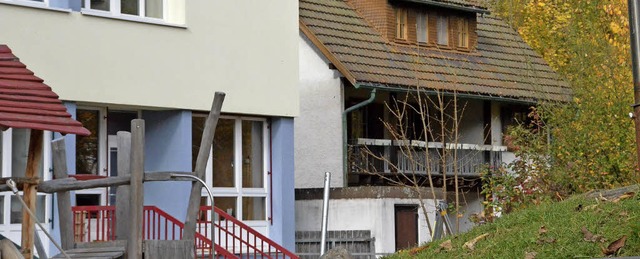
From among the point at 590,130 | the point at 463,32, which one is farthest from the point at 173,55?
the point at 463,32

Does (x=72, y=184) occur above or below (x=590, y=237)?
above

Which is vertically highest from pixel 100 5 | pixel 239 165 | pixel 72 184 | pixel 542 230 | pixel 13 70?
pixel 100 5

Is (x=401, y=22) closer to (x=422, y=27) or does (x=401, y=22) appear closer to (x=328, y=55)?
(x=422, y=27)

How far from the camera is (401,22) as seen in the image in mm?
32312

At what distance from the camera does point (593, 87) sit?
84.6 feet

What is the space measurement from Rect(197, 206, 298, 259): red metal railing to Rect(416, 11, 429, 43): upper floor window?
10.5 metres

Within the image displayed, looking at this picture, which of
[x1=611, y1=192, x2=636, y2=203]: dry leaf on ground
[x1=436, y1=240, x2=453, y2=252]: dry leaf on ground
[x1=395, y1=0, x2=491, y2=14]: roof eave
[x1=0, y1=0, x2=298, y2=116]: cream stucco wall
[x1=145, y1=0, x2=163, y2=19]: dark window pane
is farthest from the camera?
[x1=395, y1=0, x2=491, y2=14]: roof eave

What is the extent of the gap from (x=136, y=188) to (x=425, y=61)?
17.7 meters

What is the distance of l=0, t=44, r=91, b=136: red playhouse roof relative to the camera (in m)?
14.4

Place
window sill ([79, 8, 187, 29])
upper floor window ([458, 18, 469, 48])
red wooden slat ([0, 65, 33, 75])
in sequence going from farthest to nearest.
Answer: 1. upper floor window ([458, 18, 469, 48])
2. window sill ([79, 8, 187, 29])
3. red wooden slat ([0, 65, 33, 75])

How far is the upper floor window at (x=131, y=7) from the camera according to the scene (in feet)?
71.9

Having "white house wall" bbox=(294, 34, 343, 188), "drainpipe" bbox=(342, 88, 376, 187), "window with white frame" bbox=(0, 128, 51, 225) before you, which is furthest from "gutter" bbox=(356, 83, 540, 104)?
"window with white frame" bbox=(0, 128, 51, 225)

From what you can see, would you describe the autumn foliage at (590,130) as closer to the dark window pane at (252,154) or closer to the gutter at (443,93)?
the gutter at (443,93)

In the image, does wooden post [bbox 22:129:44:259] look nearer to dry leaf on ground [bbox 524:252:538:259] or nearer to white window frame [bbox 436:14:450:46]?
dry leaf on ground [bbox 524:252:538:259]
